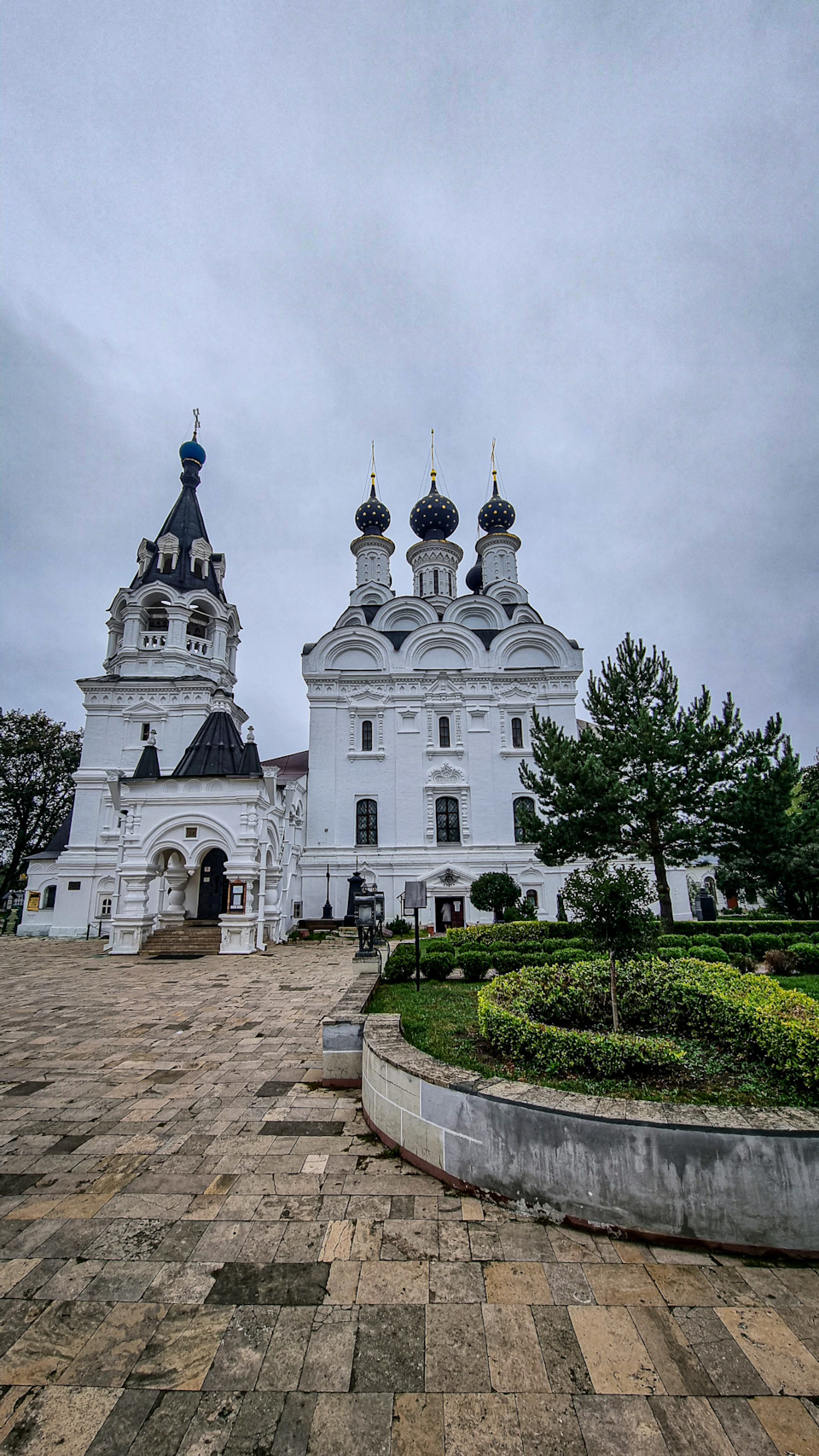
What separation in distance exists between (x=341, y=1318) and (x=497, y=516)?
34.0 m

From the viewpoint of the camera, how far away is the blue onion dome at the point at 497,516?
110ft

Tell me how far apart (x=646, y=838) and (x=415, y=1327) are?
16158 mm

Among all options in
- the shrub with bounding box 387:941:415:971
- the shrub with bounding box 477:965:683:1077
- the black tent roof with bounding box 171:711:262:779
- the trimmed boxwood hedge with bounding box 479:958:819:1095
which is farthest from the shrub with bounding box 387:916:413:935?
the shrub with bounding box 477:965:683:1077

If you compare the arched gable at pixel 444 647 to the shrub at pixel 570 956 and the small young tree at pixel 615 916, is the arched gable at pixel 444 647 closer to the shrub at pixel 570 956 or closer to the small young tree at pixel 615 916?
the shrub at pixel 570 956

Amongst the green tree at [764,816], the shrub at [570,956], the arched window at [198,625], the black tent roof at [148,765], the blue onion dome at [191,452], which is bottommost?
the shrub at [570,956]

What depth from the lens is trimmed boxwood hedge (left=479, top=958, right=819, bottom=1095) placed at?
179 inches

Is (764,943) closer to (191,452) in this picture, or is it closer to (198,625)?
(198,625)

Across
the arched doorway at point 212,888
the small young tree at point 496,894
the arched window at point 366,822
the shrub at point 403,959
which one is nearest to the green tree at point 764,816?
the small young tree at point 496,894

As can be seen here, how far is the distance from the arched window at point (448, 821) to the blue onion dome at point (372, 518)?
15455mm

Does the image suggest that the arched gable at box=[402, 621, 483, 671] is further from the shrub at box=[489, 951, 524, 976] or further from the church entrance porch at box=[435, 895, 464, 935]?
the shrub at box=[489, 951, 524, 976]

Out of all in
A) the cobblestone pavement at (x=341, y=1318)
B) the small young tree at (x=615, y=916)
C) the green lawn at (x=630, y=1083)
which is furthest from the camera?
the small young tree at (x=615, y=916)

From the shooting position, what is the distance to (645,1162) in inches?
130

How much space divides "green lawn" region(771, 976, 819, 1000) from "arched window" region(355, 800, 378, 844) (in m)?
15.5

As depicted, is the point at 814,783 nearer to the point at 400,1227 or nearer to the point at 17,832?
the point at 400,1227
